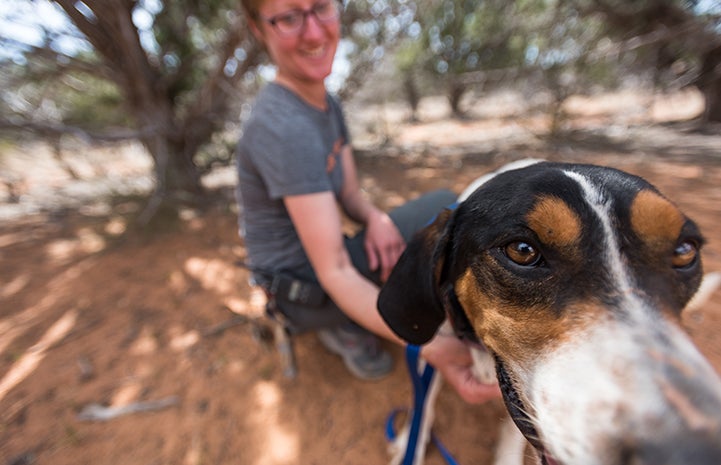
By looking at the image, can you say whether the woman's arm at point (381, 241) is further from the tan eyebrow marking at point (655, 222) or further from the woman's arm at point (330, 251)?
the tan eyebrow marking at point (655, 222)

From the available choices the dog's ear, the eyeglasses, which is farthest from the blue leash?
the eyeglasses

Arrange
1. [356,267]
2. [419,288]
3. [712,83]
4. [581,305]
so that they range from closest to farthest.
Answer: [581,305] < [419,288] < [356,267] < [712,83]

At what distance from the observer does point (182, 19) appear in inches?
214

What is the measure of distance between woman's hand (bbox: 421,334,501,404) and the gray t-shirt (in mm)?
1108

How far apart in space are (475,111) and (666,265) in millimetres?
23117

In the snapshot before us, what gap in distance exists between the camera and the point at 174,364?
2961 mm

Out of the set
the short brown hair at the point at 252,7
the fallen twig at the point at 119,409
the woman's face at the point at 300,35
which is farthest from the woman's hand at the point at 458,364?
the short brown hair at the point at 252,7

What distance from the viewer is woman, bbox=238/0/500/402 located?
6.77 ft

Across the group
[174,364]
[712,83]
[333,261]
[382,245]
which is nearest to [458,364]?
[333,261]

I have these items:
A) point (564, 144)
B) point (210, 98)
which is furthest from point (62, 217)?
point (564, 144)

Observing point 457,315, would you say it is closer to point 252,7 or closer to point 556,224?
point 556,224

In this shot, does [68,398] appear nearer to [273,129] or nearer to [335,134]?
[273,129]

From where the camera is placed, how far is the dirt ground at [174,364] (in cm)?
234

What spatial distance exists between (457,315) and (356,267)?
1.26 metres
